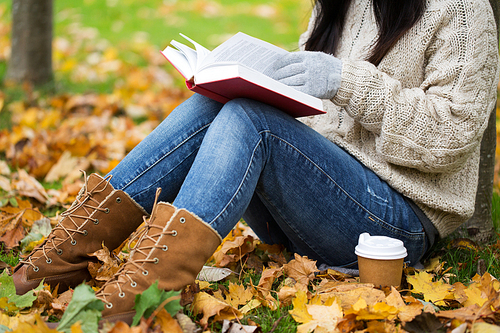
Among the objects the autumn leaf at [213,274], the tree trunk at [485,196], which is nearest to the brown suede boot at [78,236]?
the autumn leaf at [213,274]

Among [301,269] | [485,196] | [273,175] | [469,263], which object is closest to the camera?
[273,175]

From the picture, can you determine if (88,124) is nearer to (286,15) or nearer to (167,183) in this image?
(167,183)

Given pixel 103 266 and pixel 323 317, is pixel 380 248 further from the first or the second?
pixel 103 266

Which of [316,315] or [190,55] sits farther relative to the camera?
[190,55]

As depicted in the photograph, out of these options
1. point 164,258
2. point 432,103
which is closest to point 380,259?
point 432,103

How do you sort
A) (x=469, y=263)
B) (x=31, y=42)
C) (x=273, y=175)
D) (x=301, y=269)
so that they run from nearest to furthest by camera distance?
(x=273, y=175), (x=301, y=269), (x=469, y=263), (x=31, y=42)

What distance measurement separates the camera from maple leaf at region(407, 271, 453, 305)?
1.39 m

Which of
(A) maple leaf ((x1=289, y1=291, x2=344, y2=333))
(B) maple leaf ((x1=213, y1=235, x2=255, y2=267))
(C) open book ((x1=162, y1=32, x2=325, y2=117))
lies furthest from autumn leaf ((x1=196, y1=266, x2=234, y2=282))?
(C) open book ((x1=162, y1=32, x2=325, y2=117))

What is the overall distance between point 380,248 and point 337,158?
31cm

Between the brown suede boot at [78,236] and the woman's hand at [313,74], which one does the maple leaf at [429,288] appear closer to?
the woman's hand at [313,74]

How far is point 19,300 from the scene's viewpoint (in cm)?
129

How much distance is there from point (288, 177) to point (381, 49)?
0.59m

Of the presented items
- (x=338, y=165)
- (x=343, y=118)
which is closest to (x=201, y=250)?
(x=338, y=165)

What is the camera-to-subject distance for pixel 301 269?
61.1 inches
